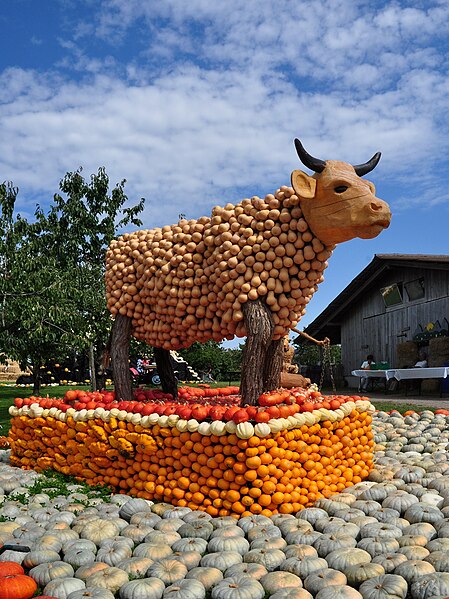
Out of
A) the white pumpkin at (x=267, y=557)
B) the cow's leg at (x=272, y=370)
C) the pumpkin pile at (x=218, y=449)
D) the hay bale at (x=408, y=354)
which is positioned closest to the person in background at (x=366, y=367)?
the hay bale at (x=408, y=354)

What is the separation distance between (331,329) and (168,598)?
2220cm

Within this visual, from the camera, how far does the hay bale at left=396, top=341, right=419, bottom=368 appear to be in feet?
56.8

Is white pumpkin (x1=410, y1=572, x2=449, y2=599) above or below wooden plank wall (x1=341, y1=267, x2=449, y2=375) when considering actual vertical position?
below

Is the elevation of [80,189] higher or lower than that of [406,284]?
higher

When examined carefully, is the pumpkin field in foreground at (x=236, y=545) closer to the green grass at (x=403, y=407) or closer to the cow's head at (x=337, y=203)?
the cow's head at (x=337, y=203)

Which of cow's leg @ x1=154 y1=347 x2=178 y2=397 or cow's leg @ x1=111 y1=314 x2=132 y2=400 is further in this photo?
cow's leg @ x1=154 y1=347 x2=178 y2=397

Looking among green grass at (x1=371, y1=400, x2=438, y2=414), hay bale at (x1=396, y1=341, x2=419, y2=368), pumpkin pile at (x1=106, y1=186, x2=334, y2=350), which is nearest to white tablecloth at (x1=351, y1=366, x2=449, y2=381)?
green grass at (x1=371, y1=400, x2=438, y2=414)

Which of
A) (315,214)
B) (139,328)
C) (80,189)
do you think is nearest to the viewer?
(315,214)

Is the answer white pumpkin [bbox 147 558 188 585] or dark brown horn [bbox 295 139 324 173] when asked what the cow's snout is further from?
white pumpkin [bbox 147 558 188 585]

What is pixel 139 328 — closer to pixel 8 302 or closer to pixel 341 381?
pixel 8 302

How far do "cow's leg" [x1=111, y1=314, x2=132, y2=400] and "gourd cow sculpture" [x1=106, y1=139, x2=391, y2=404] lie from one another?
0.38 metres

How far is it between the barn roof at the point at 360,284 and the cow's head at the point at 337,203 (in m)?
11.4

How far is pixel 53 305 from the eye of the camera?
9.17 m

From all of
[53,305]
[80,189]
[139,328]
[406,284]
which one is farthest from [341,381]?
[139,328]
